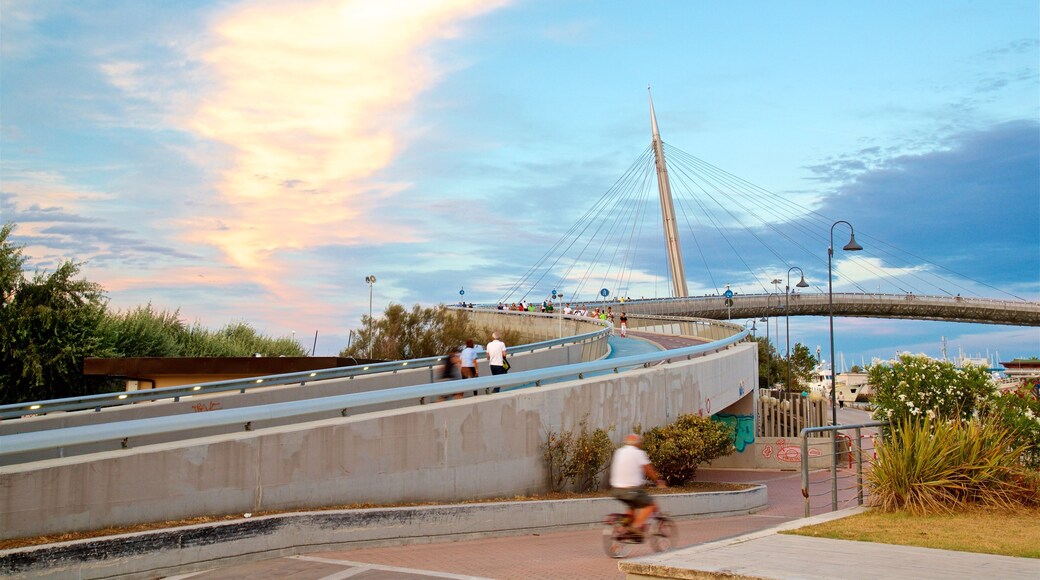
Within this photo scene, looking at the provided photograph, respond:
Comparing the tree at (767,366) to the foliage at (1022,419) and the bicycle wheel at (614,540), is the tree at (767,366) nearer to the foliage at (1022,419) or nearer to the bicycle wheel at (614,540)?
the foliage at (1022,419)

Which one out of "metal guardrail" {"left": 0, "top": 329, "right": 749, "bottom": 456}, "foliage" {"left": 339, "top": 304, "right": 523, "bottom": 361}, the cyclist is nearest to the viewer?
"metal guardrail" {"left": 0, "top": 329, "right": 749, "bottom": 456}

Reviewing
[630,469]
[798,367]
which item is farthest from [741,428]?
[798,367]

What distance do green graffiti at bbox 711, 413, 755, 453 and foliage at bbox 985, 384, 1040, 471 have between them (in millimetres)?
21761

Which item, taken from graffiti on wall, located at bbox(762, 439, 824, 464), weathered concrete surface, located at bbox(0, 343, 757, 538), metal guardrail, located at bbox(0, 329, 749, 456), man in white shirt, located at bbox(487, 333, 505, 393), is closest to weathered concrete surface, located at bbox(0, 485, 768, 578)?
weathered concrete surface, located at bbox(0, 343, 757, 538)

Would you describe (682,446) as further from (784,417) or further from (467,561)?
(784,417)

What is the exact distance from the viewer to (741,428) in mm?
38438

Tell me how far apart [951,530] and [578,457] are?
721 cm

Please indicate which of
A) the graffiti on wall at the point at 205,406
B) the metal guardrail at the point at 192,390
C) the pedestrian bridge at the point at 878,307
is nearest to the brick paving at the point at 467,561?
the graffiti on wall at the point at 205,406

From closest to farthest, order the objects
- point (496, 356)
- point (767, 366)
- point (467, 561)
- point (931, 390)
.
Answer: point (467, 561)
point (931, 390)
point (496, 356)
point (767, 366)

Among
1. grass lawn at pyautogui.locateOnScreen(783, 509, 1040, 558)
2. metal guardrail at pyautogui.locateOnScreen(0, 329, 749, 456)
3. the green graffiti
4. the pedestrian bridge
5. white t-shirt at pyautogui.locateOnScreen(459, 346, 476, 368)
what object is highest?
the pedestrian bridge

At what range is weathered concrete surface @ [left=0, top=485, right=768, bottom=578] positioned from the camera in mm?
8367

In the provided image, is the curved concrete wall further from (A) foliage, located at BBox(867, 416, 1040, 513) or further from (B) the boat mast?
(B) the boat mast

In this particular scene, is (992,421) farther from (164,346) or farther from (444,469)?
(164,346)

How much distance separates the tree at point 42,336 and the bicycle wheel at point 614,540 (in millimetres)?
29400
